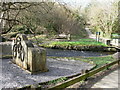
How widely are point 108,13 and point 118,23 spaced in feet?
10.9

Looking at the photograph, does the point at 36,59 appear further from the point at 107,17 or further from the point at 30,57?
the point at 107,17

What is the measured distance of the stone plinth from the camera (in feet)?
22.0

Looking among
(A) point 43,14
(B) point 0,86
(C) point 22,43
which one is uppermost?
(A) point 43,14

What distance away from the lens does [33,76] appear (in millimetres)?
6363

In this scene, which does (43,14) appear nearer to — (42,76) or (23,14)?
(23,14)

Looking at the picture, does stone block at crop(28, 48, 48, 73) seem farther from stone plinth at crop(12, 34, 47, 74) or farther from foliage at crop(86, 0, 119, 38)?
foliage at crop(86, 0, 119, 38)

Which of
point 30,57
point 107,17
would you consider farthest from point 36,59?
point 107,17

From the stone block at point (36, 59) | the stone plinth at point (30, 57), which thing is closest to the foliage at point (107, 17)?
the stone plinth at point (30, 57)

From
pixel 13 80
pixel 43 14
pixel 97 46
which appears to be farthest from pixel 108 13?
pixel 13 80

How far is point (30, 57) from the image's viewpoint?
675 centimetres

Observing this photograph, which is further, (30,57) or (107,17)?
(107,17)

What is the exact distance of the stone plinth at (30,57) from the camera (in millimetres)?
6699

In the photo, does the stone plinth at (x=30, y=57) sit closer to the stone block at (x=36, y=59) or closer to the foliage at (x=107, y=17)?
the stone block at (x=36, y=59)

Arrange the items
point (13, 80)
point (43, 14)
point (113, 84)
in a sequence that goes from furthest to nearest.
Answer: point (43, 14) < point (13, 80) < point (113, 84)
